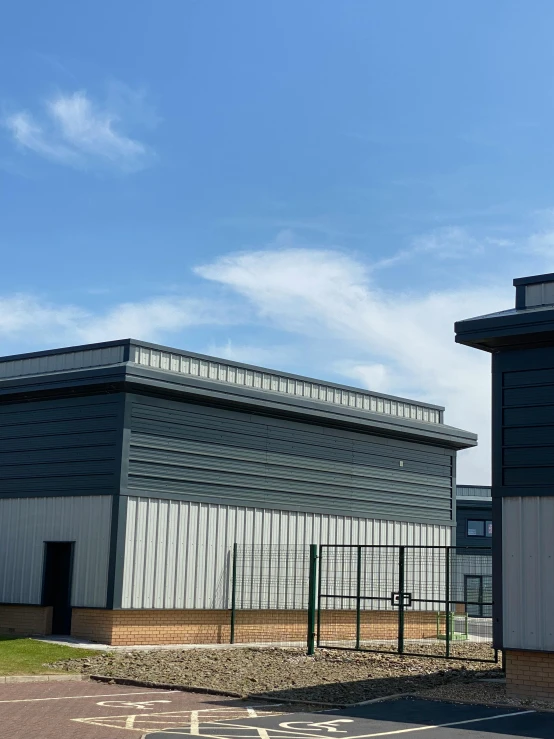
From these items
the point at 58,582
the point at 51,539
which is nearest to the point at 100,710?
the point at 51,539

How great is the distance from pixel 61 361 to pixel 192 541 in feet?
19.0

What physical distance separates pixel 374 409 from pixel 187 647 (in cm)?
1065

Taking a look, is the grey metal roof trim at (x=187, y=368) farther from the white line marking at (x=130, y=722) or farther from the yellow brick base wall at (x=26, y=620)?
the white line marking at (x=130, y=722)

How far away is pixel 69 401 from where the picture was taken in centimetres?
2719

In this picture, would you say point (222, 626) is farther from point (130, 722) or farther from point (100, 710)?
point (130, 722)

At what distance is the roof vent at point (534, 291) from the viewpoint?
18062mm

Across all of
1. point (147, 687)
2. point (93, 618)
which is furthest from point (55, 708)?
point (93, 618)

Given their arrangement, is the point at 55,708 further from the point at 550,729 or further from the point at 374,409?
the point at 374,409

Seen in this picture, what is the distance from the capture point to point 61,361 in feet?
91.1

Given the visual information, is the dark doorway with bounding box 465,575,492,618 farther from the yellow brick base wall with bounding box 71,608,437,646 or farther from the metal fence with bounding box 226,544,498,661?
the yellow brick base wall with bounding box 71,608,437,646

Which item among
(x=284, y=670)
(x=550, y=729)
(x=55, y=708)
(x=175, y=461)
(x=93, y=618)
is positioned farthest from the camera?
(x=175, y=461)

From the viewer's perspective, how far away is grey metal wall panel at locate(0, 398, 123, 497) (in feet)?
85.1

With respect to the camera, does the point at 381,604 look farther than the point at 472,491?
No

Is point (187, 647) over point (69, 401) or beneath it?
beneath
